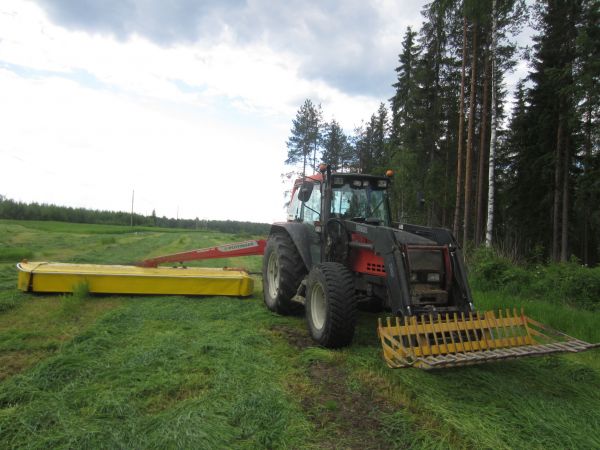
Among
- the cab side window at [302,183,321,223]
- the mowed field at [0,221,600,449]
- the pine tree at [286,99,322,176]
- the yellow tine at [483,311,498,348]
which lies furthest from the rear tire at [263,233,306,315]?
the pine tree at [286,99,322,176]

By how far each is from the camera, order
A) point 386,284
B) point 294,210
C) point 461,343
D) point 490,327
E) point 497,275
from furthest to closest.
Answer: point 497,275, point 294,210, point 386,284, point 490,327, point 461,343

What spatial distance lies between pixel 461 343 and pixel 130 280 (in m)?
5.25

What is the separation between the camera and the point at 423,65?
23.2 m

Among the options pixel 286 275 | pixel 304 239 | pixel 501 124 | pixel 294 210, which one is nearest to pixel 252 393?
pixel 286 275

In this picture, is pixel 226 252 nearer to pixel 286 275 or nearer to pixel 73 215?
pixel 286 275

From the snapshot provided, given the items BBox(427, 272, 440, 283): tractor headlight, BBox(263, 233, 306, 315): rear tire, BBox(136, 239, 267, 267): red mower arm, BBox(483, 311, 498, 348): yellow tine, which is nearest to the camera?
BBox(483, 311, 498, 348): yellow tine

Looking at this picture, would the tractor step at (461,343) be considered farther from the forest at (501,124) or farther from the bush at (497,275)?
the forest at (501,124)

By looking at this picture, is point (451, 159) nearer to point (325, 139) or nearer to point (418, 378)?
point (325, 139)

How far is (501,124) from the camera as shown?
86.4 ft

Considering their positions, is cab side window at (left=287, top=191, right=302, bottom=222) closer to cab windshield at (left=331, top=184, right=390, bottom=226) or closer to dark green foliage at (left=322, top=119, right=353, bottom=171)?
cab windshield at (left=331, top=184, right=390, bottom=226)

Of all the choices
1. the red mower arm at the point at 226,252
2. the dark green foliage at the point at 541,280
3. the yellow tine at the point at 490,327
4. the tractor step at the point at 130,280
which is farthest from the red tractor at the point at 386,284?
the dark green foliage at the point at 541,280

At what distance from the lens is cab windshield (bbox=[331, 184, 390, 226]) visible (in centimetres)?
575

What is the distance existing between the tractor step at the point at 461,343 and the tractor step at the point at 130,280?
12.7 ft

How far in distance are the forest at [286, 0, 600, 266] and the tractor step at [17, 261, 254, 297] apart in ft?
26.5
